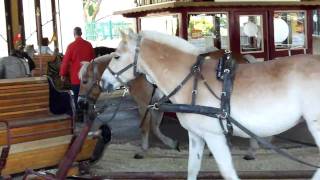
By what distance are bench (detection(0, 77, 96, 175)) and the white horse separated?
1.24 meters

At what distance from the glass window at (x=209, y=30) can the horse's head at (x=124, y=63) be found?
4.36 meters

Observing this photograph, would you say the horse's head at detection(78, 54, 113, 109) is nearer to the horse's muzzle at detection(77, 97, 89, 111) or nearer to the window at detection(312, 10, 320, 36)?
the horse's muzzle at detection(77, 97, 89, 111)

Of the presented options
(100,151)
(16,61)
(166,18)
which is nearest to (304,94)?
(100,151)

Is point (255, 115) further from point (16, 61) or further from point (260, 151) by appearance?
point (16, 61)

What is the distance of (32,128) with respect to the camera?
500 cm

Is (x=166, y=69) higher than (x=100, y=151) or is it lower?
higher

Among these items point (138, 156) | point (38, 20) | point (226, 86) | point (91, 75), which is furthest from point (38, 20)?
point (226, 86)

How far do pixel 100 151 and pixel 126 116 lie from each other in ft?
21.1

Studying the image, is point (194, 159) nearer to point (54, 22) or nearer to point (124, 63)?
point (124, 63)

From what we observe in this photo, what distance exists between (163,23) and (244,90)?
537 cm

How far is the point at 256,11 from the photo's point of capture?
941 cm

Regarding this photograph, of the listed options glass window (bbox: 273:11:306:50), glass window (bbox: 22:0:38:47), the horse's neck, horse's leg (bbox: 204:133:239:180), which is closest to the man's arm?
glass window (bbox: 273:11:306:50)

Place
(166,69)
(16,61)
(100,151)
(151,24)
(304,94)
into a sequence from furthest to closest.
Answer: (151,24) → (16,61) → (100,151) → (166,69) → (304,94)

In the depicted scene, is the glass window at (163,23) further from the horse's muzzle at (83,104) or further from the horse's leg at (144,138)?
the horse's muzzle at (83,104)
